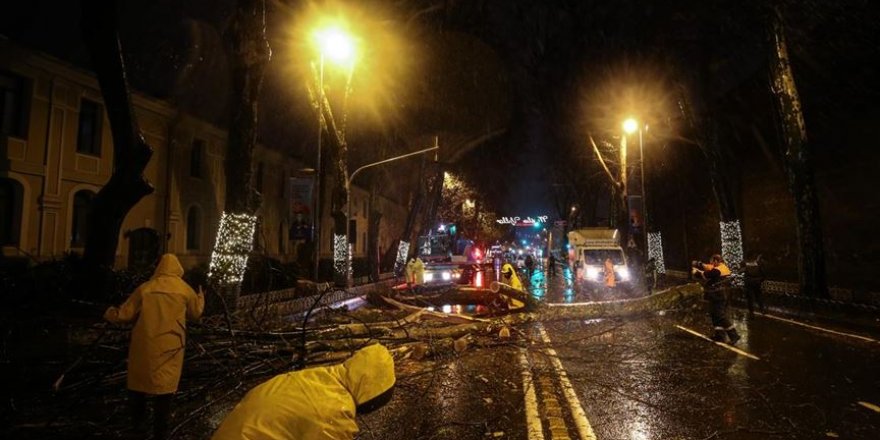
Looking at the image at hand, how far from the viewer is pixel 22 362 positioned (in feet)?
20.0

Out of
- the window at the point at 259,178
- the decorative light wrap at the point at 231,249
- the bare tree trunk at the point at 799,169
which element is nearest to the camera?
the decorative light wrap at the point at 231,249

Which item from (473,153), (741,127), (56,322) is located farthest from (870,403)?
(473,153)

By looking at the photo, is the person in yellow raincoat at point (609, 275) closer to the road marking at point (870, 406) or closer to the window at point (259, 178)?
the road marking at point (870, 406)

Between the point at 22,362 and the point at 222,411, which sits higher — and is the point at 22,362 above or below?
above

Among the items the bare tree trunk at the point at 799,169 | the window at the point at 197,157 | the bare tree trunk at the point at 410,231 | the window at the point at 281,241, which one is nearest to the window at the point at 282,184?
the window at the point at 281,241

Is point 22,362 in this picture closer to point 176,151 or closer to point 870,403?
point 870,403

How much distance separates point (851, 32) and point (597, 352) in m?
15.8

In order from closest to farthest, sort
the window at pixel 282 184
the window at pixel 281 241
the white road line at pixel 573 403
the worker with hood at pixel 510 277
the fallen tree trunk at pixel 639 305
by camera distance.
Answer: the white road line at pixel 573 403 < the fallen tree trunk at pixel 639 305 < the worker with hood at pixel 510 277 < the window at pixel 281 241 < the window at pixel 282 184

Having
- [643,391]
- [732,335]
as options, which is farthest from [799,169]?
[643,391]

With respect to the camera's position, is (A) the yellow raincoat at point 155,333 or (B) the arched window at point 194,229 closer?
(A) the yellow raincoat at point 155,333

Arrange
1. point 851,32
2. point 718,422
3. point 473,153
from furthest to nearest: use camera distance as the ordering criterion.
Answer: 1. point 473,153
2. point 851,32
3. point 718,422

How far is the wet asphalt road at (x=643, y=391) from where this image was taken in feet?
16.4

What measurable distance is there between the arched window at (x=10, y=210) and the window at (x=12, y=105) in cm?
172

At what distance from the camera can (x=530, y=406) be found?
227 inches
